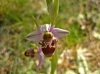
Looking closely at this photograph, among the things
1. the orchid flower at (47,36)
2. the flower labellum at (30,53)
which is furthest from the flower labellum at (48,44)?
the flower labellum at (30,53)

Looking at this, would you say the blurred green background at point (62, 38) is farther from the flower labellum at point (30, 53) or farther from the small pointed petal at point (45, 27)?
the small pointed petal at point (45, 27)

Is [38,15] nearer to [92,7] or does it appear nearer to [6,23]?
[6,23]

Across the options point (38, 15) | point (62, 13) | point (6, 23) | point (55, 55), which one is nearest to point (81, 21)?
point (62, 13)

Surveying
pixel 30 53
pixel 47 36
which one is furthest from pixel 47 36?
pixel 30 53

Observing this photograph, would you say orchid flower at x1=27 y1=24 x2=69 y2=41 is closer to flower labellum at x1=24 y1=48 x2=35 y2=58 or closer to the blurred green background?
flower labellum at x1=24 y1=48 x2=35 y2=58

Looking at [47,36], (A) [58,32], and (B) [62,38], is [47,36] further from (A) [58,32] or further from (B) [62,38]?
(B) [62,38]

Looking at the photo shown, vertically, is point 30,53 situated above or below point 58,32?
below
